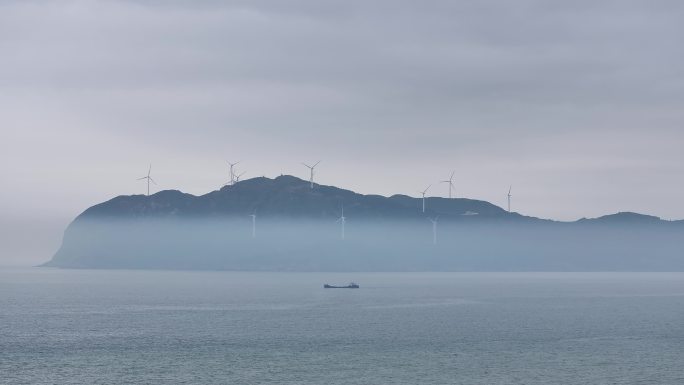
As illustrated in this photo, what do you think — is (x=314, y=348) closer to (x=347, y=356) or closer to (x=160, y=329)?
(x=347, y=356)

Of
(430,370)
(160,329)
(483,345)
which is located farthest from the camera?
(160,329)

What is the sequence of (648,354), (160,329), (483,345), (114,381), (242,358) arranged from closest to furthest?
(114,381)
(242,358)
(648,354)
(483,345)
(160,329)

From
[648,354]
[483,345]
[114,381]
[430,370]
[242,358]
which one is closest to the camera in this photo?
[114,381]

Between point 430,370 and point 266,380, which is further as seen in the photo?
point 430,370

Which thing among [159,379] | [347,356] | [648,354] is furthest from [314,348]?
[648,354]

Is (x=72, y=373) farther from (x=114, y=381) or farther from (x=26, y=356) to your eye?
(x=26, y=356)

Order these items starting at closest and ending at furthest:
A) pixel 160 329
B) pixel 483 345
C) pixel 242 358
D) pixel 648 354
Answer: pixel 242 358, pixel 648 354, pixel 483 345, pixel 160 329

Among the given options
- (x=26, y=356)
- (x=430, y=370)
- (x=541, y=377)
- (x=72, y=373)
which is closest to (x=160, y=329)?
(x=26, y=356)

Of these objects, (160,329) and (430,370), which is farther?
(160,329)

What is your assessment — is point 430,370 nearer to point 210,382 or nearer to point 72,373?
point 210,382
